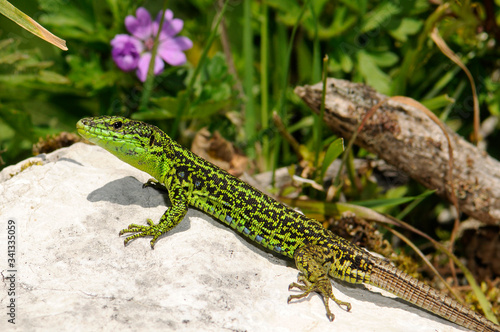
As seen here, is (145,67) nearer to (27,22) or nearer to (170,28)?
(170,28)

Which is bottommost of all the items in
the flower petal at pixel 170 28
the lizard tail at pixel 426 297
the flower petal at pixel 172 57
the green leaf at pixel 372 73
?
the lizard tail at pixel 426 297

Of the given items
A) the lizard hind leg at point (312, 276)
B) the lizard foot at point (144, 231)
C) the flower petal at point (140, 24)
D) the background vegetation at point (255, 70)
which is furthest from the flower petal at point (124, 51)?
the lizard hind leg at point (312, 276)

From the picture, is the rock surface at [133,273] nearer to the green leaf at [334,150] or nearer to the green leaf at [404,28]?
the green leaf at [334,150]

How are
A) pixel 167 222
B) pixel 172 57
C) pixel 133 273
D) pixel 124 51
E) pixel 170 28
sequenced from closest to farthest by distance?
pixel 133 273 < pixel 167 222 < pixel 124 51 < pixel 172 57 < pixel 170 28

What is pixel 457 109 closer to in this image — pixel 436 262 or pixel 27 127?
pixel 436 262

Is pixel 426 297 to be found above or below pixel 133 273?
above

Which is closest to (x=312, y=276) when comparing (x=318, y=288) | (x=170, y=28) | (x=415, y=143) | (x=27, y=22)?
(x=318, y=288)
